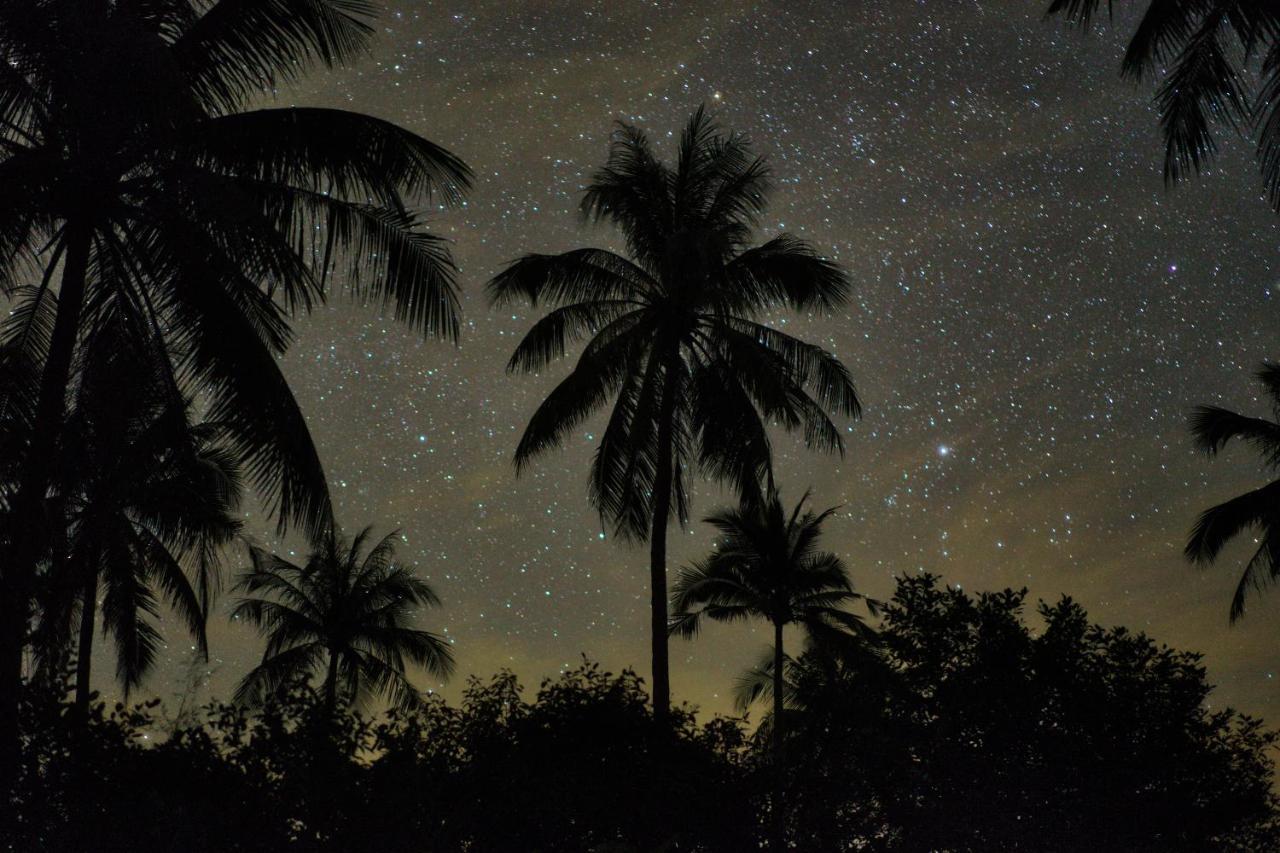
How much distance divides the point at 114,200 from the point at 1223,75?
→ 35.8ft

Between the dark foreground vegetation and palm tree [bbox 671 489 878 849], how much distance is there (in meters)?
16.4

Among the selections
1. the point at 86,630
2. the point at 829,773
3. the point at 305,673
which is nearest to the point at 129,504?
the point at 86,630

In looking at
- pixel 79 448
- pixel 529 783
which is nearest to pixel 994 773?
pixel 529 783

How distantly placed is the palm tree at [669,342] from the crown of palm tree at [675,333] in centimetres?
2

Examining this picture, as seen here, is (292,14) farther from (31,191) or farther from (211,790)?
(211,790)

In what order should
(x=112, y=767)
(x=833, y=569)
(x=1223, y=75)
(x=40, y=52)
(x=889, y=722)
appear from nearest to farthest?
1. (x=40, y=52)
2. (x=112, y=767)
3. (x=889, y=722)
4. (x=1223, y=75)
5. (x=833, y=569)

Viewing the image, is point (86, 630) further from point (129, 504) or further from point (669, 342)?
point (669, 342)

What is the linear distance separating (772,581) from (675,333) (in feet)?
41.9

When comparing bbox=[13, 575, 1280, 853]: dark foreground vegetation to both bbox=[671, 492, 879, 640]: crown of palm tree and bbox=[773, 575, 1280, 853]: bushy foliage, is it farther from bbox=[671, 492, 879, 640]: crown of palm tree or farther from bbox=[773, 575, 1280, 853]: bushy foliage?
bbox=[671, 492, 879, 640]: crown of palm tree

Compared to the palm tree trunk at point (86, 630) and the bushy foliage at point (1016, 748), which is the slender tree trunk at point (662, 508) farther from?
the palm tree trunk at point (86, 630)

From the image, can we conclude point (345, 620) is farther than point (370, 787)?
Yes

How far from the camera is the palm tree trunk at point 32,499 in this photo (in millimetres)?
8445

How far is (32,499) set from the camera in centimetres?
912

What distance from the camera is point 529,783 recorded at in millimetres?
10797
